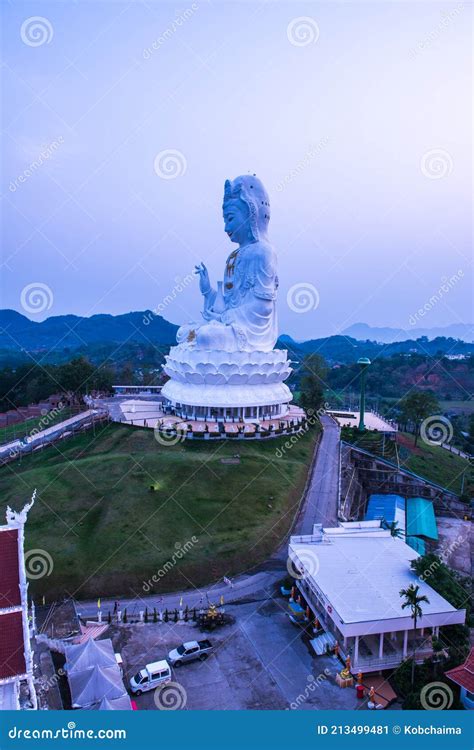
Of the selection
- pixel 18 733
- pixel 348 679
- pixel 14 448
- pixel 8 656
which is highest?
pixel 14 448

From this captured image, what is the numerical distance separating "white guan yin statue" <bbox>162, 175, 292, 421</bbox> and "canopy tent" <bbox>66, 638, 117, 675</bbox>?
19.9 metres

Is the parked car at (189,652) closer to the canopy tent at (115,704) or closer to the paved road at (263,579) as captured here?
the canopy tent at (115,704)

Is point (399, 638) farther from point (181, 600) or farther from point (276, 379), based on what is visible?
point (276, 379)

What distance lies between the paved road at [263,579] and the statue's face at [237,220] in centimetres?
1762

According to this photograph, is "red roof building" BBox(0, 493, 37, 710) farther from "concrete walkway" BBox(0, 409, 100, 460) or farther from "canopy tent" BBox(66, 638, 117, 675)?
"concrete walkway" BBox(0, 409, 100, 460)

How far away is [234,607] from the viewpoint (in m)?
18.7

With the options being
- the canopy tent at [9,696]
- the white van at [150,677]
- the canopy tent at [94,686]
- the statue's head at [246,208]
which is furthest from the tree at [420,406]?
the canopy tent at [9,696]

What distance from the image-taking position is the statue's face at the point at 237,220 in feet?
125

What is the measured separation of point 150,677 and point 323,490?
15945 mm

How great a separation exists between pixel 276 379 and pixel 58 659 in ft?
78.4

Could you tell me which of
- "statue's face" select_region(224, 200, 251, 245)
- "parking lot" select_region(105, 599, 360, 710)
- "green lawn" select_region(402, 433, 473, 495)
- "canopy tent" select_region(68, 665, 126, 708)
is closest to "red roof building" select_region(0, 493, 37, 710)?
"canopy tent" select_region(68, 665, 126, 708)

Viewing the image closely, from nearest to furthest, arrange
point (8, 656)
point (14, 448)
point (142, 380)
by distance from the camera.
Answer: point (8, 656) < point (14, 448) < point (142, 380)

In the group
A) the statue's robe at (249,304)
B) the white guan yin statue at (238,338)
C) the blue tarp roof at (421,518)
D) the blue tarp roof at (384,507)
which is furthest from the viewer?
the statue's robe at (249,304)

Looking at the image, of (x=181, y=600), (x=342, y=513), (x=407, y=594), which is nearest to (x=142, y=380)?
(x=342, y=513)
